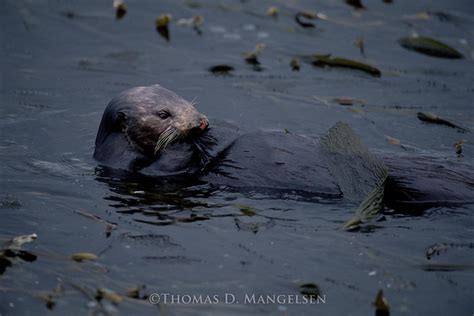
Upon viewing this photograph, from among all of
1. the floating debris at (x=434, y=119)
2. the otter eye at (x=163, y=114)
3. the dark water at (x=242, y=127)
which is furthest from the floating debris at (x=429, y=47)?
the otter eye at (x=163, y=114)

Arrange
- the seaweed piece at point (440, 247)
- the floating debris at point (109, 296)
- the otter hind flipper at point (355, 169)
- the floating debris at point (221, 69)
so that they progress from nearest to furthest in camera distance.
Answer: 1. the floating debris at point (109, 296)
2. the seaweed piece at point (440, 247)
3. the otter hind flipper at point (355, 169)
4. the floating debris at point (221, 69)

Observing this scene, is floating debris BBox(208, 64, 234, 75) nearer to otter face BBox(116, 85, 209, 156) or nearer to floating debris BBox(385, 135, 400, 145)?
floating debris BBox(385, 135, 400, 145)

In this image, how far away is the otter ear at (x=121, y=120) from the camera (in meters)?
4.97

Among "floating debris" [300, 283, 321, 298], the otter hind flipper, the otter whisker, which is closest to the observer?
"floating debris" [300, 283, 321, 298]

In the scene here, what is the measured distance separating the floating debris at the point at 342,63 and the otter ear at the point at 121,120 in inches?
106

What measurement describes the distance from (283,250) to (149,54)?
3621 millimetres

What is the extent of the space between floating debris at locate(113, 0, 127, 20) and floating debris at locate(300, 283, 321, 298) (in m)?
4.98

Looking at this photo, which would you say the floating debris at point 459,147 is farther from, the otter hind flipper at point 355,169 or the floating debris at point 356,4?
the floating debris at point 356,4

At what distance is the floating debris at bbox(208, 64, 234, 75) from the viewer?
6.95 m

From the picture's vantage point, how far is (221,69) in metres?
6.98

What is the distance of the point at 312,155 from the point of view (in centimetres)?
464

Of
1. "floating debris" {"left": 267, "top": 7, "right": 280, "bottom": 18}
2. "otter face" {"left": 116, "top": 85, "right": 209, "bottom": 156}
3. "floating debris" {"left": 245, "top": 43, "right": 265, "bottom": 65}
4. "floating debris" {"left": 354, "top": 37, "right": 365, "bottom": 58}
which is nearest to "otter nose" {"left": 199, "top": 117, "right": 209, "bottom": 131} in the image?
"otter face" {"left": 116, "top": 85, "right": 209, "bottom": 156}

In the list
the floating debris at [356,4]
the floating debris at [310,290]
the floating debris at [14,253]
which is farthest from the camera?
the floating debris at [356,4]

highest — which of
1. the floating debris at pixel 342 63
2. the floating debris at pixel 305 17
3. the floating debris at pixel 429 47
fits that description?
the floating debris at pixel 305 17
